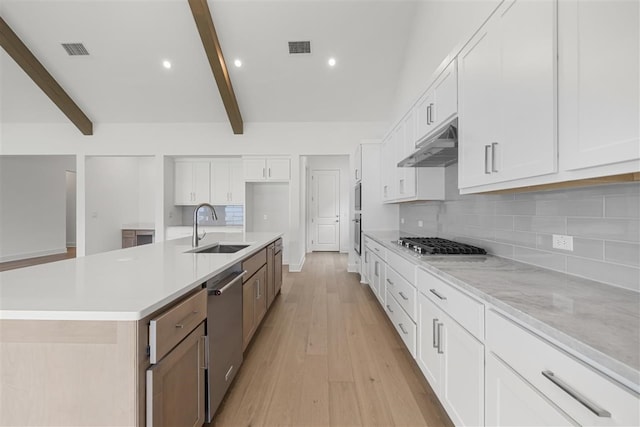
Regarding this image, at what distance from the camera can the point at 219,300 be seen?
4.88 feet

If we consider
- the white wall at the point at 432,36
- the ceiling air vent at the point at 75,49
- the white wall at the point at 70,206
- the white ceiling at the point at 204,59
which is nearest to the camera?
the white wall at the point at 432,36

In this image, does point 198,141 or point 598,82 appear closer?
point 598,82

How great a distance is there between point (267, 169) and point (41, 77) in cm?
397

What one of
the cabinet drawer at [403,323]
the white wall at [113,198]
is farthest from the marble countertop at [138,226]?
the cabinet drawer at [403,323]

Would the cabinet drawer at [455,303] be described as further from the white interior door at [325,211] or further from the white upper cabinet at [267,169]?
the white interior door at [325,211]

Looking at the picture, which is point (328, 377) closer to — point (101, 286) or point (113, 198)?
point (101, 286)

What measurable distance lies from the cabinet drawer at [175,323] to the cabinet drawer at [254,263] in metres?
0.74

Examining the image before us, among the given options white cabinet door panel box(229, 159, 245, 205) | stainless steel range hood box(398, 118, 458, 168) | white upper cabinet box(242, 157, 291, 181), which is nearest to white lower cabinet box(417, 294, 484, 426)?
stainless steel range hood box(398, 118, 458, 168)

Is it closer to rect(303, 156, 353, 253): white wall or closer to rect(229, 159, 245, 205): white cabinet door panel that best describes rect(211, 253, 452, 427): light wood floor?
rect(229, 159, 245, 205): white cabinet door panel

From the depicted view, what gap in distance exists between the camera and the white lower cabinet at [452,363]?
1119mm

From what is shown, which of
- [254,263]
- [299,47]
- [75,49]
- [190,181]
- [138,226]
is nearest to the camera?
[254,263]

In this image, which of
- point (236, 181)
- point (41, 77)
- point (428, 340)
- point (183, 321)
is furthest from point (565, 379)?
point (41, 77)

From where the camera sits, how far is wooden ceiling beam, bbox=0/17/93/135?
408cm

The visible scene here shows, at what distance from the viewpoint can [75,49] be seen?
4.27 meters
